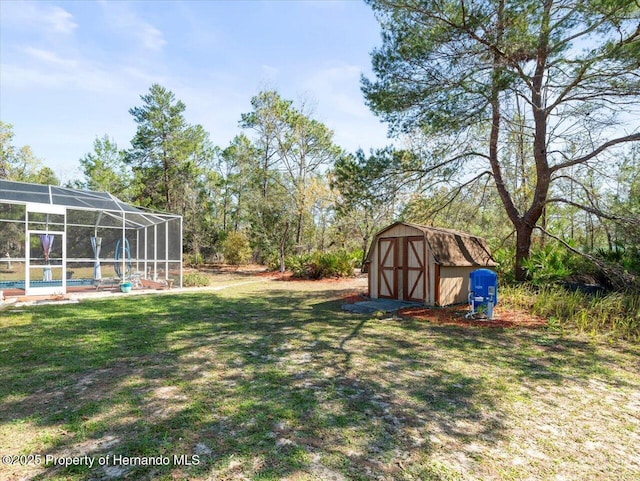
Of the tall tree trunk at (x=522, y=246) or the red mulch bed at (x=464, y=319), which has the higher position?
the tall tree trunk at (x=522, y=246)

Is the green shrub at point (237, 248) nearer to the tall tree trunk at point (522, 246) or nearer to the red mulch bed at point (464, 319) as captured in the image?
the red mulch bed at point (464, 319)

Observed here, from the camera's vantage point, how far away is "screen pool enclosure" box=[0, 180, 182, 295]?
35.0ft

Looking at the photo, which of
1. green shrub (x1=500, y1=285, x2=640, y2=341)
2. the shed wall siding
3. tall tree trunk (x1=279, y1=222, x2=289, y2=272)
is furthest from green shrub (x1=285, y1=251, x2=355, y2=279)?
green shrub (x1=500, y1=285, x2=640, y2=341)

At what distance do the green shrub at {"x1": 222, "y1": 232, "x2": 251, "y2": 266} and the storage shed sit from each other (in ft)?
51.2

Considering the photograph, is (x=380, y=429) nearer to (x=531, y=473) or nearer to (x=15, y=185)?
(x=531, y=473)

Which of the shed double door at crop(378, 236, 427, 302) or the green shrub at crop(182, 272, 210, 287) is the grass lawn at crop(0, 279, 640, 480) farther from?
the green shrub at crop(182, 272, 210, 287)

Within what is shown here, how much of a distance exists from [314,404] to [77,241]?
1313 cm

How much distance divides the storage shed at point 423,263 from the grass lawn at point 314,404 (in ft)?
9.64

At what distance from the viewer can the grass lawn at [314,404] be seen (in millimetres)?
2564

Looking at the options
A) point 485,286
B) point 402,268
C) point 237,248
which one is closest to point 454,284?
point 402,268

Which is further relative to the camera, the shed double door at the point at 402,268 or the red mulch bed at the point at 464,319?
the shed double door at the point at 402,268

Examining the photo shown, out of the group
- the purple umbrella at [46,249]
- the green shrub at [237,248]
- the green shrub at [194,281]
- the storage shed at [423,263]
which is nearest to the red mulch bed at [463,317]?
the storage shed at [423,263]

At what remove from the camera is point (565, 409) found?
11.7ft

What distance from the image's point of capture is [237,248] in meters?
25.2
